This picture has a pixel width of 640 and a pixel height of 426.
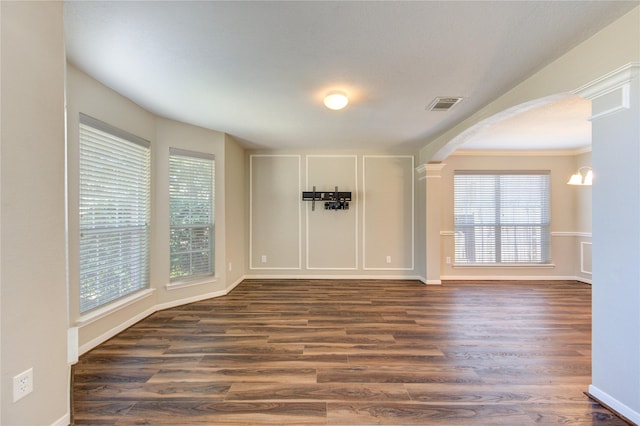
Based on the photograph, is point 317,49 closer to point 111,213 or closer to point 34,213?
point 34,213

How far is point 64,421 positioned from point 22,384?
0.39m

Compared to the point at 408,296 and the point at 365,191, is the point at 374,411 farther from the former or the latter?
the point at 365,191

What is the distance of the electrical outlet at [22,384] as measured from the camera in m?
1.21

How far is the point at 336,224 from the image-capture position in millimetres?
5062

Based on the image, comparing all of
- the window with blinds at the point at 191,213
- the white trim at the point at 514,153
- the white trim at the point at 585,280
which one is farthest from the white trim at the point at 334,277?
the white trim at the point at 585,280

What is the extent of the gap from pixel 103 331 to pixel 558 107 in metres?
5.22

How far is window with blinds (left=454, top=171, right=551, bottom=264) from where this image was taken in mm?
5043

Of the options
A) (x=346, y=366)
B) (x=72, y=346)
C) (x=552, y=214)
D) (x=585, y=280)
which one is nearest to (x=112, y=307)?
(x=72, y=346)

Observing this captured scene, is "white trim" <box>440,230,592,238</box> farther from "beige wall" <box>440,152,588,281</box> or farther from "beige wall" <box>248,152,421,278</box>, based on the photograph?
"beige wall" <box>248,152,421,278</box>

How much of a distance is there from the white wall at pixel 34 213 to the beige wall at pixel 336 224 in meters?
3.63

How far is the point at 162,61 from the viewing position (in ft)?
6.81

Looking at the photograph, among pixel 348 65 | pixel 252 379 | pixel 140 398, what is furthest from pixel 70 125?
pixel 252 379

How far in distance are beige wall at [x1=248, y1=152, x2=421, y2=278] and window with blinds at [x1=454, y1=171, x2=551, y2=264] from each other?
3.15 feet

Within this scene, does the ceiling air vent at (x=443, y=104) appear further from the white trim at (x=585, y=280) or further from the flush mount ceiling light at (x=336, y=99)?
the white trim at (x=585, y=280)
